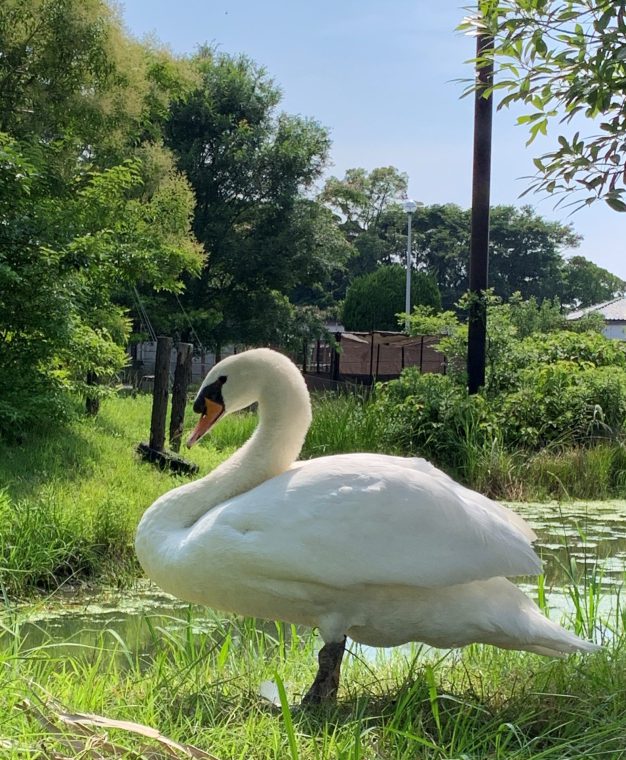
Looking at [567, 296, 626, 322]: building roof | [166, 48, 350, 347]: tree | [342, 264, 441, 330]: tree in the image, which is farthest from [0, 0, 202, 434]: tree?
[567, 296, 626, 322]: building roof

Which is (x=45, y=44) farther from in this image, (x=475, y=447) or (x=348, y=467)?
(x=348, y=467)

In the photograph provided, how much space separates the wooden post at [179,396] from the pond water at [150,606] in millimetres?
3927

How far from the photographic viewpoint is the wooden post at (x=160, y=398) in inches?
349

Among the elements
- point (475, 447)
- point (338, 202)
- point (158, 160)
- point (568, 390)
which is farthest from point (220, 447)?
point (338, 202)

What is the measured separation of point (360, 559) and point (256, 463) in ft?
2.34

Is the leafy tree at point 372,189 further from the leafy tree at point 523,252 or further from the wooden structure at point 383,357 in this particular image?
the wooden structure at point 383,357

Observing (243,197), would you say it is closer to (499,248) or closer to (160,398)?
(160,398)

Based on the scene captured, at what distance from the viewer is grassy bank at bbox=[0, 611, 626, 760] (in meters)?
2.24

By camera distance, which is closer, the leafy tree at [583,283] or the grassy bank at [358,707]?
the grassy bank at [358,707]

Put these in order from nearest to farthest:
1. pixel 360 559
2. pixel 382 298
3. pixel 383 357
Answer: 1. pixel 360 559
2. pixel 383 357
3. pixel 382 298

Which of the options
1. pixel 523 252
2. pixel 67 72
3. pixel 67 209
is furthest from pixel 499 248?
pixel 67 209

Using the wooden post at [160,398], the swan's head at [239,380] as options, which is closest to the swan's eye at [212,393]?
the swan's head at [239,380]

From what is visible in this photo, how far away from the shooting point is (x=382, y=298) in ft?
126

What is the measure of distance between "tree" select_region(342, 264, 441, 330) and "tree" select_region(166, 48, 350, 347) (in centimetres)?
949
